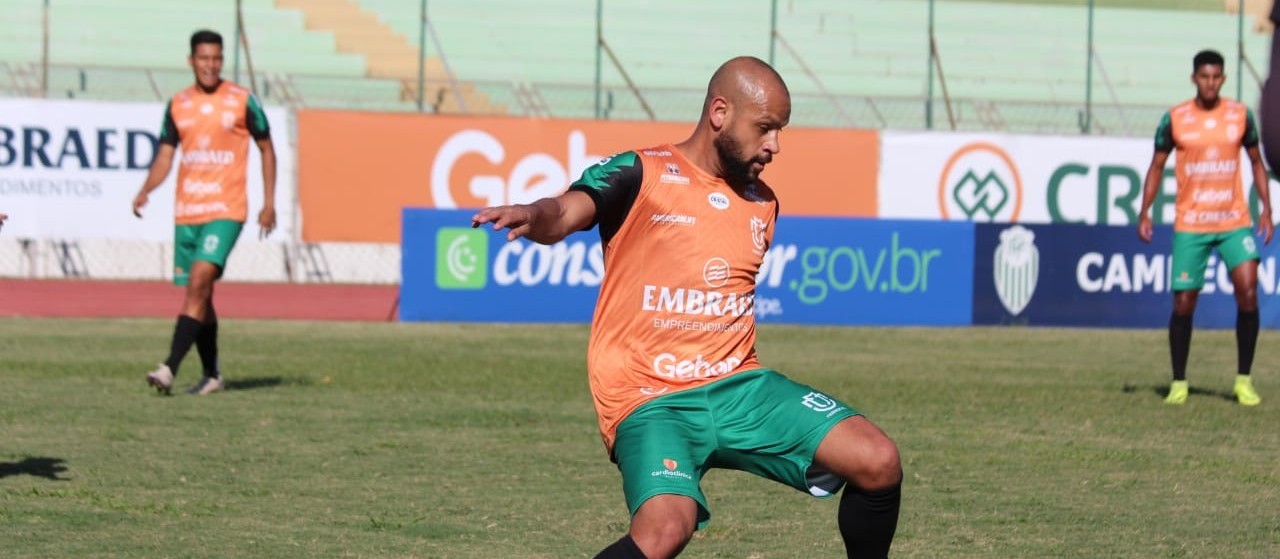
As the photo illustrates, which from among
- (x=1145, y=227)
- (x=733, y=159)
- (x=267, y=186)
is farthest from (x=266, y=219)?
(x=733, y=159)

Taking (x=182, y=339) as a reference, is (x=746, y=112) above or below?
above

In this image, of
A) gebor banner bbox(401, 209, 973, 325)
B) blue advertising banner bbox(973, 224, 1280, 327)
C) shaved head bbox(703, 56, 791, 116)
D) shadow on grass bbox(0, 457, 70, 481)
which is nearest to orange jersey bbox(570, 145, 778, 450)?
shaved head bbox(703, 56, 791, 116)

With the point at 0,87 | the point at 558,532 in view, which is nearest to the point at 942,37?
the point at 0,87

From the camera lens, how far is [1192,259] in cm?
1208

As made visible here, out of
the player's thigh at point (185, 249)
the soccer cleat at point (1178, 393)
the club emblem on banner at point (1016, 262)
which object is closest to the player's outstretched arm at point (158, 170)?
the player's thigh at point (185, 249)

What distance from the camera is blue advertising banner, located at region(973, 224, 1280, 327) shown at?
20.5m

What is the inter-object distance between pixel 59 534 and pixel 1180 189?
8307 mm

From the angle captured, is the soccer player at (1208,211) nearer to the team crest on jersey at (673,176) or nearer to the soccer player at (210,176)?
the soccer player at (210,176)

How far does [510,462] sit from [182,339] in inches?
133

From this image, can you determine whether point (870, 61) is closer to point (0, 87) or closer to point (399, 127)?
point (399, 127)

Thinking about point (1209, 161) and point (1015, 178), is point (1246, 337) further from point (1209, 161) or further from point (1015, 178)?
point (1015, 178)

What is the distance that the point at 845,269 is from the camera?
20172 millimetres

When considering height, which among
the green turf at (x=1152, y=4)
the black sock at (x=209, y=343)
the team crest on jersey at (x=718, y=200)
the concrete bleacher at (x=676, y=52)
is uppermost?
the green turf at (x=1152, y=4)

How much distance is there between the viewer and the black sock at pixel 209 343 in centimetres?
1144
